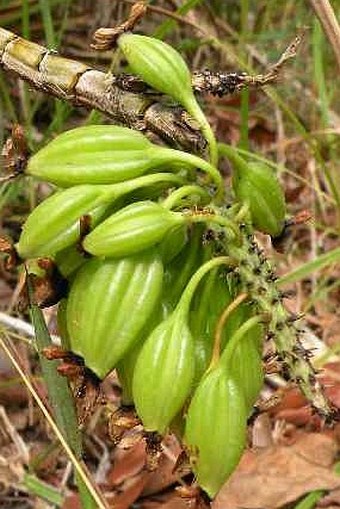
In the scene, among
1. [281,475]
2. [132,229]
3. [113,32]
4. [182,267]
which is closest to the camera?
[132,229]

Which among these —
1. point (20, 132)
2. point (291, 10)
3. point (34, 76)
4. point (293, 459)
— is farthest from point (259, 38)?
point (20, 132)

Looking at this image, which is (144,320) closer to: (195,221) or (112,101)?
(195,221)

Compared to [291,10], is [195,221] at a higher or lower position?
higher

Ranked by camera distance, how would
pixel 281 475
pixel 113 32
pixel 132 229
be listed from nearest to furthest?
pixel 132 229, pixel 113 32, pixel 281 475

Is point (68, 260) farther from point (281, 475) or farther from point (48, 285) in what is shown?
point (281, 475)

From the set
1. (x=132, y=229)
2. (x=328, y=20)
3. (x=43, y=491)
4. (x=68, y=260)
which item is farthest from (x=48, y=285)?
(x=43, y=491)

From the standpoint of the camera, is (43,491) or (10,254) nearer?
(10,254)
